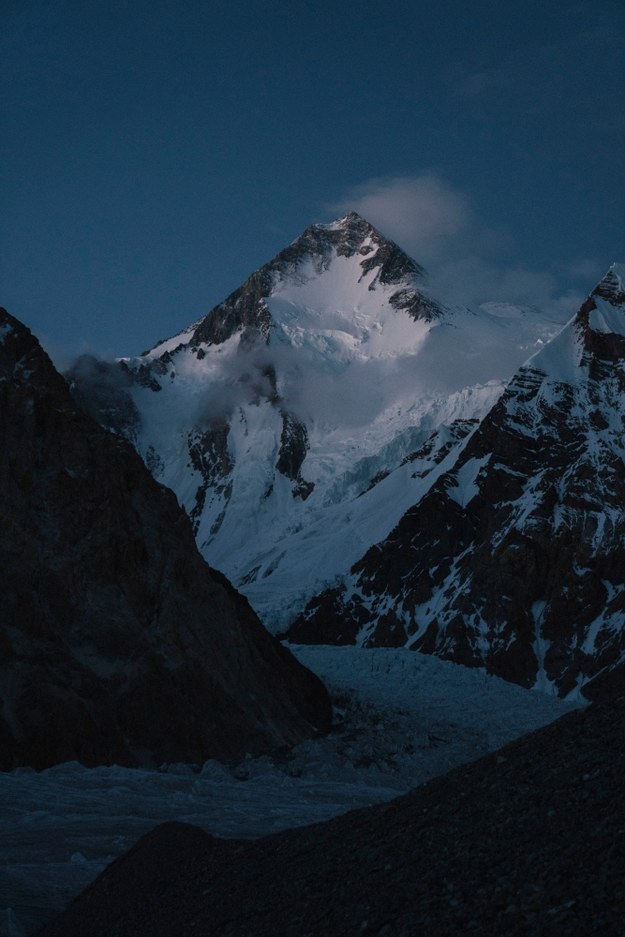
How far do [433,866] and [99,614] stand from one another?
29727 mm

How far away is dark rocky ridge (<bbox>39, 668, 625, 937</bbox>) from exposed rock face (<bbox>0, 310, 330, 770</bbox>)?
60.7 ft

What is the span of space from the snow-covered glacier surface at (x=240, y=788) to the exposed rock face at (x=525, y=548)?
81326mm

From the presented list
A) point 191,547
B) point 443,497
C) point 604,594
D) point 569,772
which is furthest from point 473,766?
point 443,497

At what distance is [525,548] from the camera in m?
157

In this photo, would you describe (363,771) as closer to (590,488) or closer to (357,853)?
(357,853)

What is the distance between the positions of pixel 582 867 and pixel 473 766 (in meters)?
5.12

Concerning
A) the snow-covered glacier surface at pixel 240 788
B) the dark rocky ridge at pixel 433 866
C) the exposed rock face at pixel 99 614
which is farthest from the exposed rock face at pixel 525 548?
the dark rocky ridge at pixel 433 866

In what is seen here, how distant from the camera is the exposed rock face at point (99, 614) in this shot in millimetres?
34156

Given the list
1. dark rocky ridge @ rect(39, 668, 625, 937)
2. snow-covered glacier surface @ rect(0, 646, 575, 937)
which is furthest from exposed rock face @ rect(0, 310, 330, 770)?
dark rocky ridge @ rect(39, 668, 625, 937)

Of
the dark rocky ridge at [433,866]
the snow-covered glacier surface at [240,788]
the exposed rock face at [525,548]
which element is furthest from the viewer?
the exposed rock face at [525,548]

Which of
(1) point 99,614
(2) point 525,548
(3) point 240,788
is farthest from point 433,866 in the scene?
(2) point 525,548

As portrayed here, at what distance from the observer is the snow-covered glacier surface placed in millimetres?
17625

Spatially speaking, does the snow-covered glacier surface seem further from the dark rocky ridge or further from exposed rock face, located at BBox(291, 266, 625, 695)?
exposed rock face, located at BBox(291, 266, 625, 695)

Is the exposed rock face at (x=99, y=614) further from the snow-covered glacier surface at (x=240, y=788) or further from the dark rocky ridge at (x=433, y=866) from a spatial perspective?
the dark rocky ridge at (x=433, y=866)
